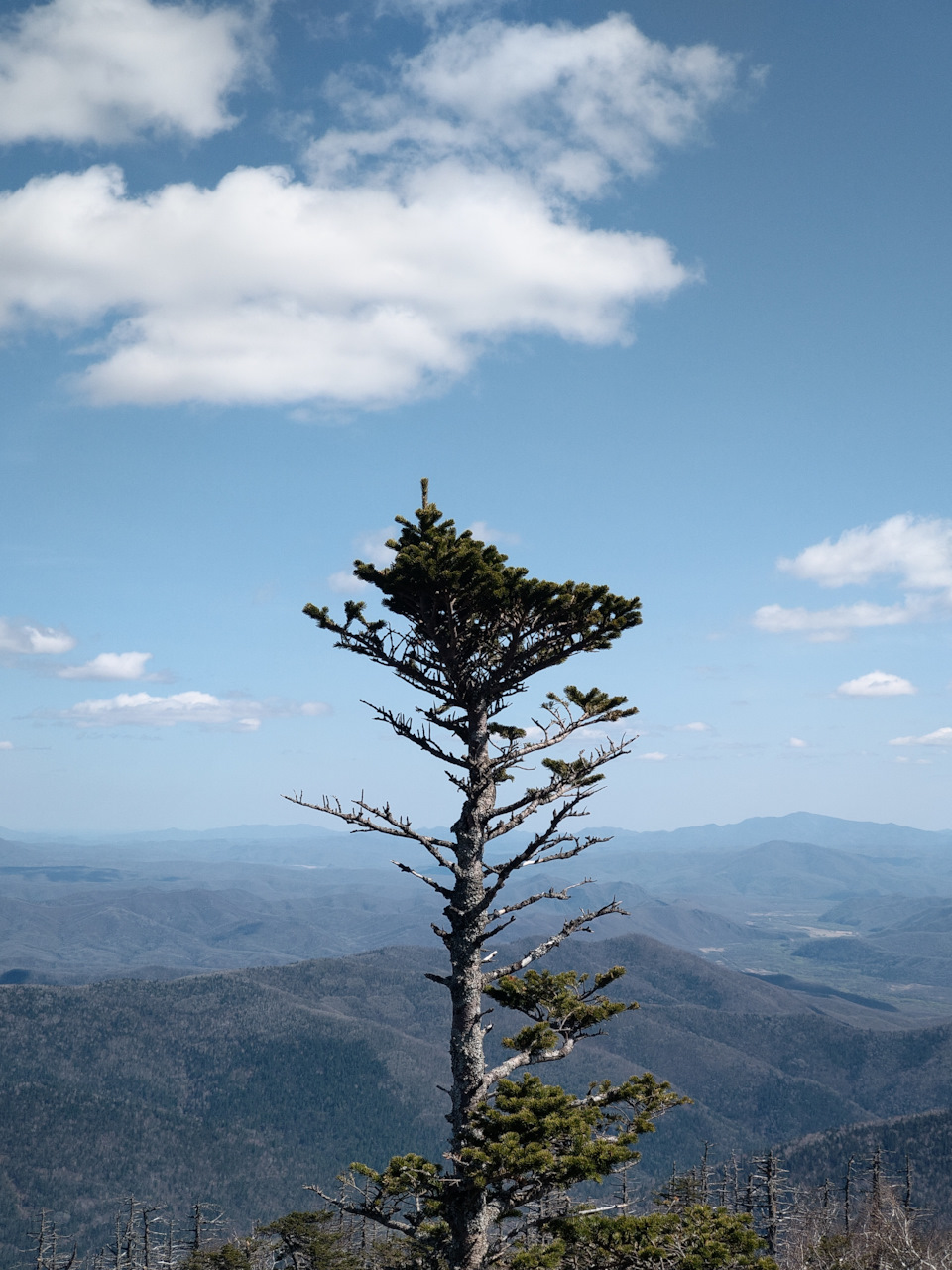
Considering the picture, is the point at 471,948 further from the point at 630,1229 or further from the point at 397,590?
the point at 397,590

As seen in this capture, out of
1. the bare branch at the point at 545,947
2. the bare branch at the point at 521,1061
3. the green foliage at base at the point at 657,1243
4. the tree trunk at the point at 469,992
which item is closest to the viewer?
the green foliage at base at the point at 657,1243

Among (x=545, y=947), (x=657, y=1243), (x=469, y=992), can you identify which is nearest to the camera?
(x=657, y=1243)

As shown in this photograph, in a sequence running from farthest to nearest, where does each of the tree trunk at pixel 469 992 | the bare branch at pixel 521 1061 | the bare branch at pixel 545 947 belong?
the bare branch at pixel 545 947 → the bare branch at pixel 521 1061 → the tree trunk at pixel 469 992

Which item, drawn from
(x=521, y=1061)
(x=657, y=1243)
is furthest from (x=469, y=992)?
(x=657, y=1243)

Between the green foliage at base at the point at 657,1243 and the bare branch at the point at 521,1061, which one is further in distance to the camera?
the bare branch at the point at 521,1061

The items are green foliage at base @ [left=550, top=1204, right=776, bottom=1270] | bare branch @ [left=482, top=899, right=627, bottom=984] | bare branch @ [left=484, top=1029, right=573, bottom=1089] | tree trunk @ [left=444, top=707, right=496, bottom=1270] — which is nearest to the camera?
green foliage at base @ [left=550, top=1204, right=776, bottom=1270]

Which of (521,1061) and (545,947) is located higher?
(545,947)

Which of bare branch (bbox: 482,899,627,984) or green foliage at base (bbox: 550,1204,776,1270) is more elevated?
bare branch (bbox: 482,899,627,984)

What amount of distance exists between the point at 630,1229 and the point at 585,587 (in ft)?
38.0

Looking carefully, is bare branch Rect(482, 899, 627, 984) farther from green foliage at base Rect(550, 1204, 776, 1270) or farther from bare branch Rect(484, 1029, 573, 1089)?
green foliage at base Rect(550, 1204, 776, 1270)

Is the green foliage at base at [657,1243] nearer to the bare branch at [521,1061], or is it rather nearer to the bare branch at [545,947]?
the bare branch at [521,1061]

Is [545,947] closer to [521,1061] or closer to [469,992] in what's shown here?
[469,992]

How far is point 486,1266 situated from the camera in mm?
15641

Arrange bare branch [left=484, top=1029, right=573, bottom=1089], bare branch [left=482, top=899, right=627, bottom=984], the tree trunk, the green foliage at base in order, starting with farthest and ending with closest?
bare branch [left=482, top=899, right=627, bottom=984]
bare branch [left=484, top=1029, right=573, bottom=1089]
the tree trunk
the green foliage at base
